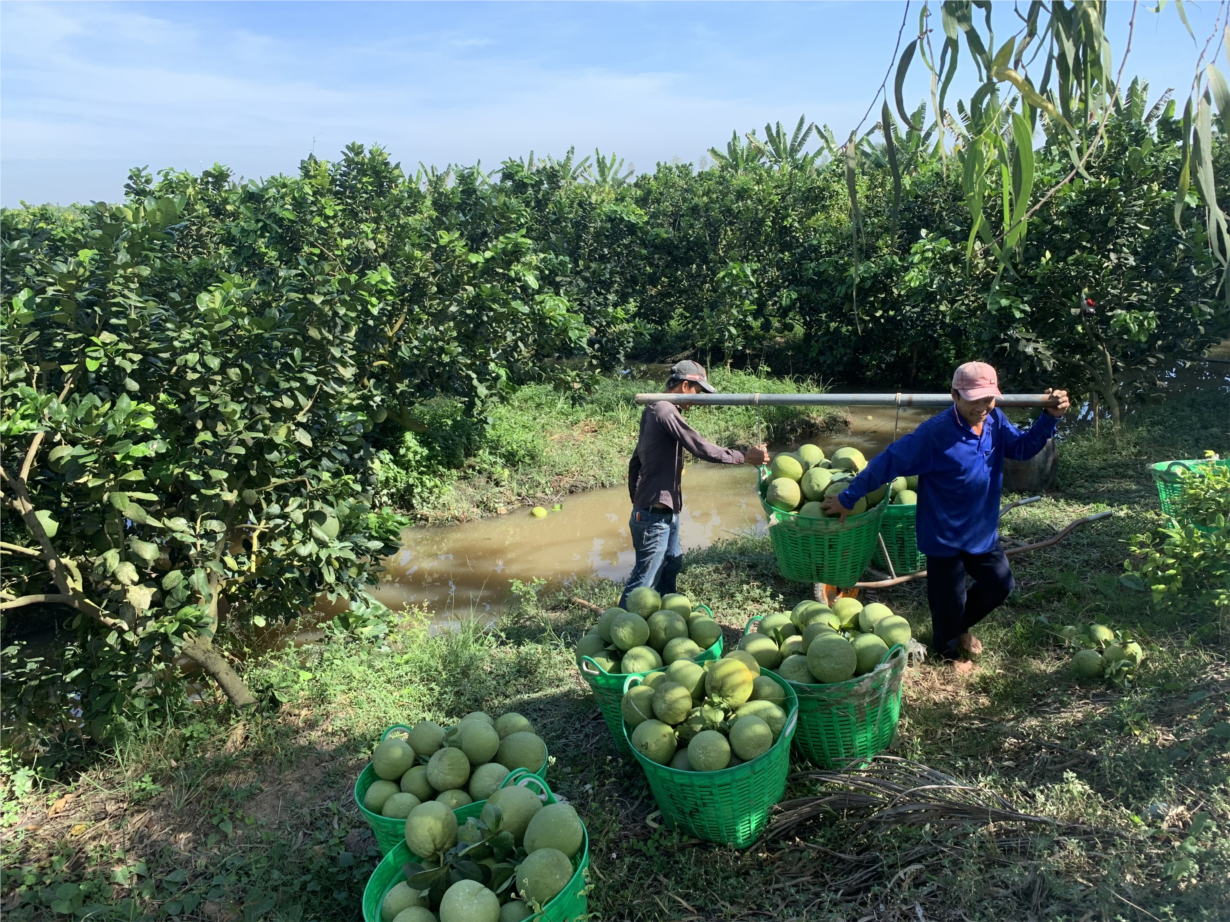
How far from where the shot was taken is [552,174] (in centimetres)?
1304

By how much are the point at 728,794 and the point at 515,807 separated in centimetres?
80

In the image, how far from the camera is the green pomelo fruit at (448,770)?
2.91 m

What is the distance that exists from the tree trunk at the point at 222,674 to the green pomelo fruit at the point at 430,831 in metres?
2.09

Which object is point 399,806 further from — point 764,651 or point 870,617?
point 870,617

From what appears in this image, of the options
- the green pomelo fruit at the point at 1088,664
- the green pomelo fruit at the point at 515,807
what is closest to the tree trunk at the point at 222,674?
the green pomelo fruit at the point at 515,807

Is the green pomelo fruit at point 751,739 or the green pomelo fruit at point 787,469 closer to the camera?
the green pomelo fruit at point 751,739

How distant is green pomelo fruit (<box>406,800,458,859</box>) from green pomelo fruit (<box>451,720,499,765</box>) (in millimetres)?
377

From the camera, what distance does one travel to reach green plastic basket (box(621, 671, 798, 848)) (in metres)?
2.91

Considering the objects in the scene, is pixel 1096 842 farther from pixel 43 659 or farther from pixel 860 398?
pixel 43 659

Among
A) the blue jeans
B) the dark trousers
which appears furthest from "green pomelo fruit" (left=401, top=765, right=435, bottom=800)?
the dark trousers

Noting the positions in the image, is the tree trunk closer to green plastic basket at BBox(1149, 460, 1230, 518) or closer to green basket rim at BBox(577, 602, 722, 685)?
green basket rim at BBox(577, 602, 722, 685)

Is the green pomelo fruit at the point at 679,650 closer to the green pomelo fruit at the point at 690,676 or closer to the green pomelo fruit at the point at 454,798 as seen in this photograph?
the green pomelo fruit at the point at 690,676

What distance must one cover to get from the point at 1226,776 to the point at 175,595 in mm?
4277

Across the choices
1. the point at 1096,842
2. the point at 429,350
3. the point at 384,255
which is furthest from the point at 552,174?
the point at 1096,842
